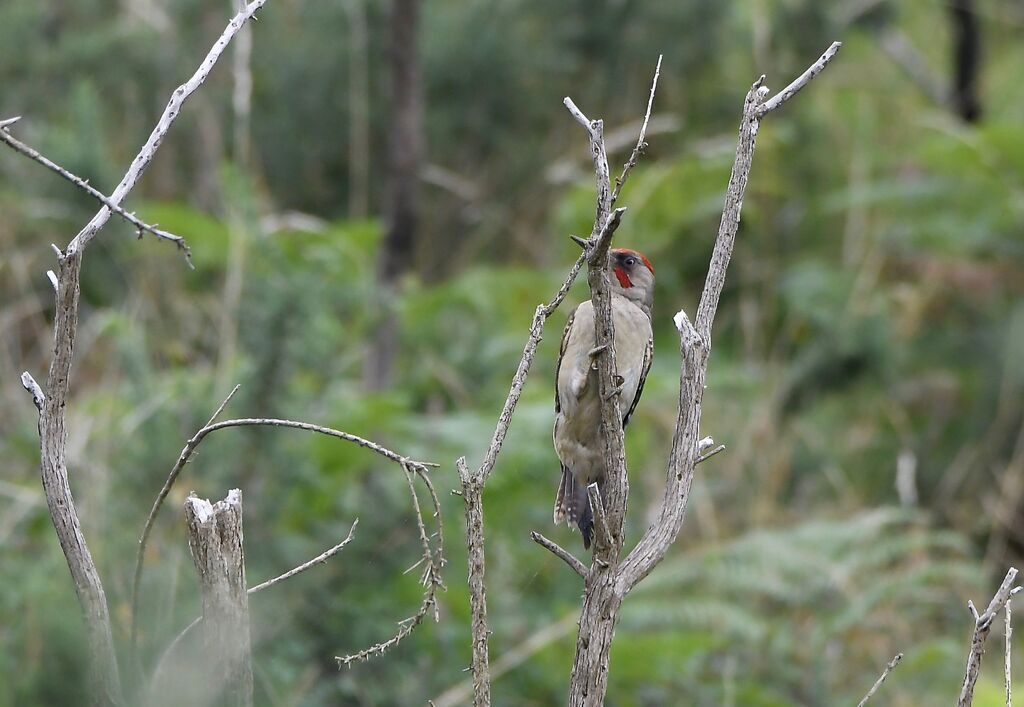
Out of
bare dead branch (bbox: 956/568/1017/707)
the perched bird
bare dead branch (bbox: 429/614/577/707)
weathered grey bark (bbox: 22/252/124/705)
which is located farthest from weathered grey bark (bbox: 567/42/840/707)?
bare dead branch (bbox: 429/614/577/707)

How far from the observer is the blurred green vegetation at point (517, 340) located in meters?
4.93

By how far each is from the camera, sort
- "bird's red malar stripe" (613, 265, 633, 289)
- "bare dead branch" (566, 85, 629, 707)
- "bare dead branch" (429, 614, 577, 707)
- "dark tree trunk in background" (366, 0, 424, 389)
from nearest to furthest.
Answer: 1. "bare dead branch" (566, 85, 629, 707)
2. "bird's red malar stripe" (613, 265, 633, 289)
3. "bare dead branch" (429, 614, 577, 707)
4. "dark tree trunk in background" (366, 0, 424, 389)

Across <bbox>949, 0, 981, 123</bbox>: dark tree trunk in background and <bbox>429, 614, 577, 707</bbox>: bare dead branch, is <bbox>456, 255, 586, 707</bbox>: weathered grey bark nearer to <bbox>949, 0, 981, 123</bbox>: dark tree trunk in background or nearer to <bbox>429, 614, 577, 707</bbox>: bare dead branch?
Answer: <bbox>429, 614, 577, 707</bbox>: bare dead branch

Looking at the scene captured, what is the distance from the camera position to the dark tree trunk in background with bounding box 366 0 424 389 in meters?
6.41

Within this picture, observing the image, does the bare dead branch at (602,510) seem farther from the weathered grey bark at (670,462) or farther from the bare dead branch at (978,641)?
the bare dead branch at (978,641)

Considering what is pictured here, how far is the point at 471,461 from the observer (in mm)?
5012

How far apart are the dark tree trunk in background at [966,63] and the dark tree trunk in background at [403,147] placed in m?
4.83

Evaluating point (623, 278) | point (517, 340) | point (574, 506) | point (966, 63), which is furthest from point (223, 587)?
point (966, 63)

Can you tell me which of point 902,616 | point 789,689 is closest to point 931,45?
point 902,616

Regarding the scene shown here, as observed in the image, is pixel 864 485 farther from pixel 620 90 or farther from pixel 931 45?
pixel 931 45

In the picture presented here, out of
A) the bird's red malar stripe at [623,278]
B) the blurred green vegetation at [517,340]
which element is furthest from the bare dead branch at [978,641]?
the blurred green vegetation at [517,340]

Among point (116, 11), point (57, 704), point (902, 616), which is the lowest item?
point (57, 704)

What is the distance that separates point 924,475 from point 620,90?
9.71 feet

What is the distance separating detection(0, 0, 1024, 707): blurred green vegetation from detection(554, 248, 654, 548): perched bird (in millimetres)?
1201
